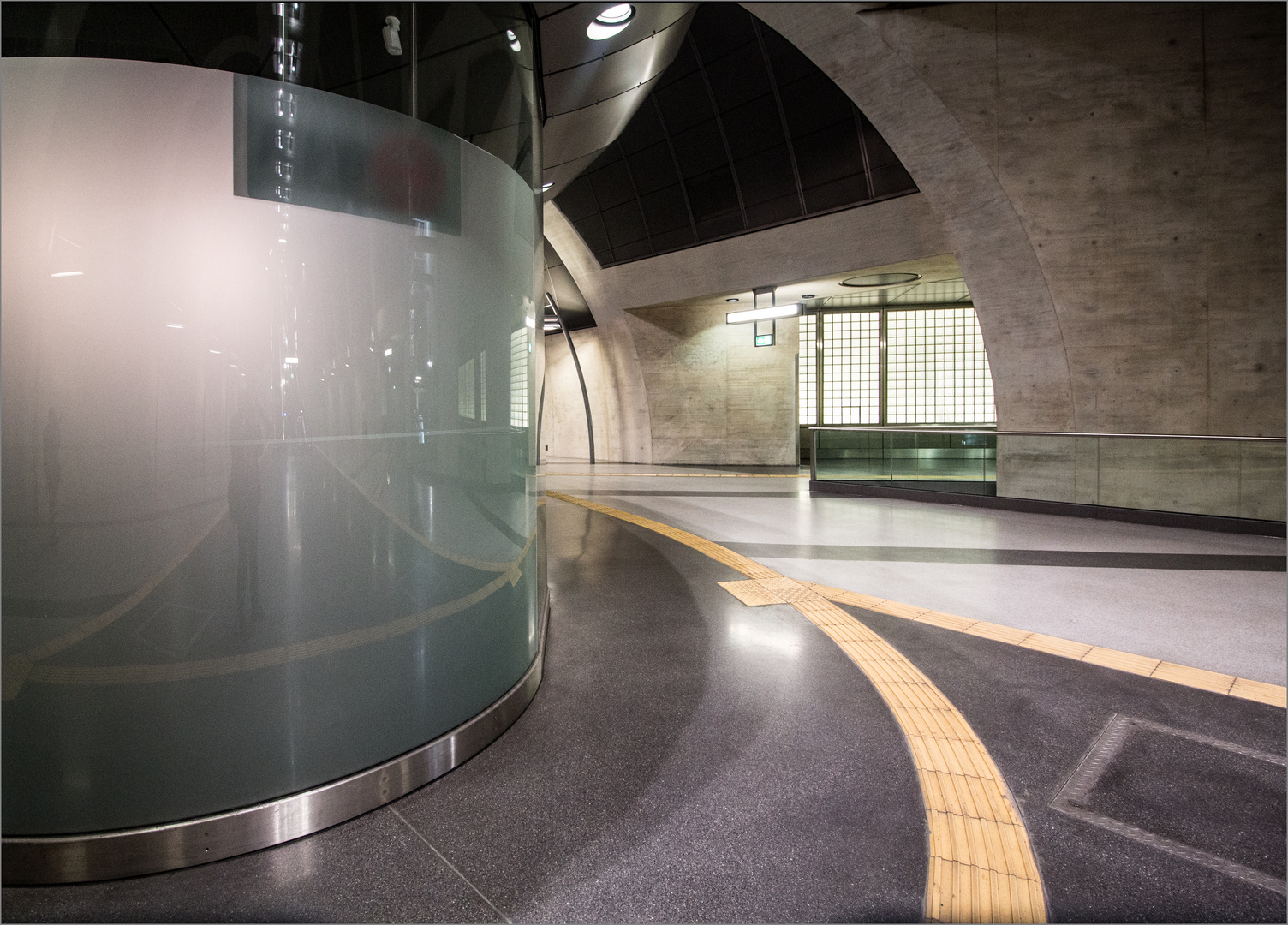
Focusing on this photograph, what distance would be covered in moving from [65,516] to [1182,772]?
362cm

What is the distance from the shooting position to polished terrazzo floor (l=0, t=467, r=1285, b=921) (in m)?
1.69

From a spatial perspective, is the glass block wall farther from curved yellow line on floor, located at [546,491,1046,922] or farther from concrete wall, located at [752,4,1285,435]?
curved yellow line on floor, located at [546,491,1046,922]

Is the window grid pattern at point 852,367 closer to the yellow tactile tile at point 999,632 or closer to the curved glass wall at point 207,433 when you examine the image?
the yellow tactile tile at point 999,632

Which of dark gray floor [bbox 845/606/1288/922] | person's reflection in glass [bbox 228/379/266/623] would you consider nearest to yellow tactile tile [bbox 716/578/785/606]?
dark gray floor [bbox 845/606/1288/922]

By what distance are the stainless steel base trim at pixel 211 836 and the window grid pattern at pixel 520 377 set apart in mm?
1346

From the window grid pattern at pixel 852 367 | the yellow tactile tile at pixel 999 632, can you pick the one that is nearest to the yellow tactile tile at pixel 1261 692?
the yellow tactile tile at pixel 999 632

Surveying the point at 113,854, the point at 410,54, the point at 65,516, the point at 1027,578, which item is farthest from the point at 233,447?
the point at 1027,578

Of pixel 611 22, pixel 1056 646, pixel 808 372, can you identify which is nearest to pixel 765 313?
pixel 808 372

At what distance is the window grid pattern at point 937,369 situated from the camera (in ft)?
66.2

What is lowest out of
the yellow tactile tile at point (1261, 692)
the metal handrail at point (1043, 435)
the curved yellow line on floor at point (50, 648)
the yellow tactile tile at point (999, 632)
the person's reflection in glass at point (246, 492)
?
the yellow tactile tile at point (1261, 692)

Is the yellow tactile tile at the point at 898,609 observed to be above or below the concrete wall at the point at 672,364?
below

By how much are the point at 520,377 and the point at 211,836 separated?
73.8 inches

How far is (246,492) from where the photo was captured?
1.84 m

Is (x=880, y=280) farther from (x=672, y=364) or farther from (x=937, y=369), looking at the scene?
(x=937, y=369)
